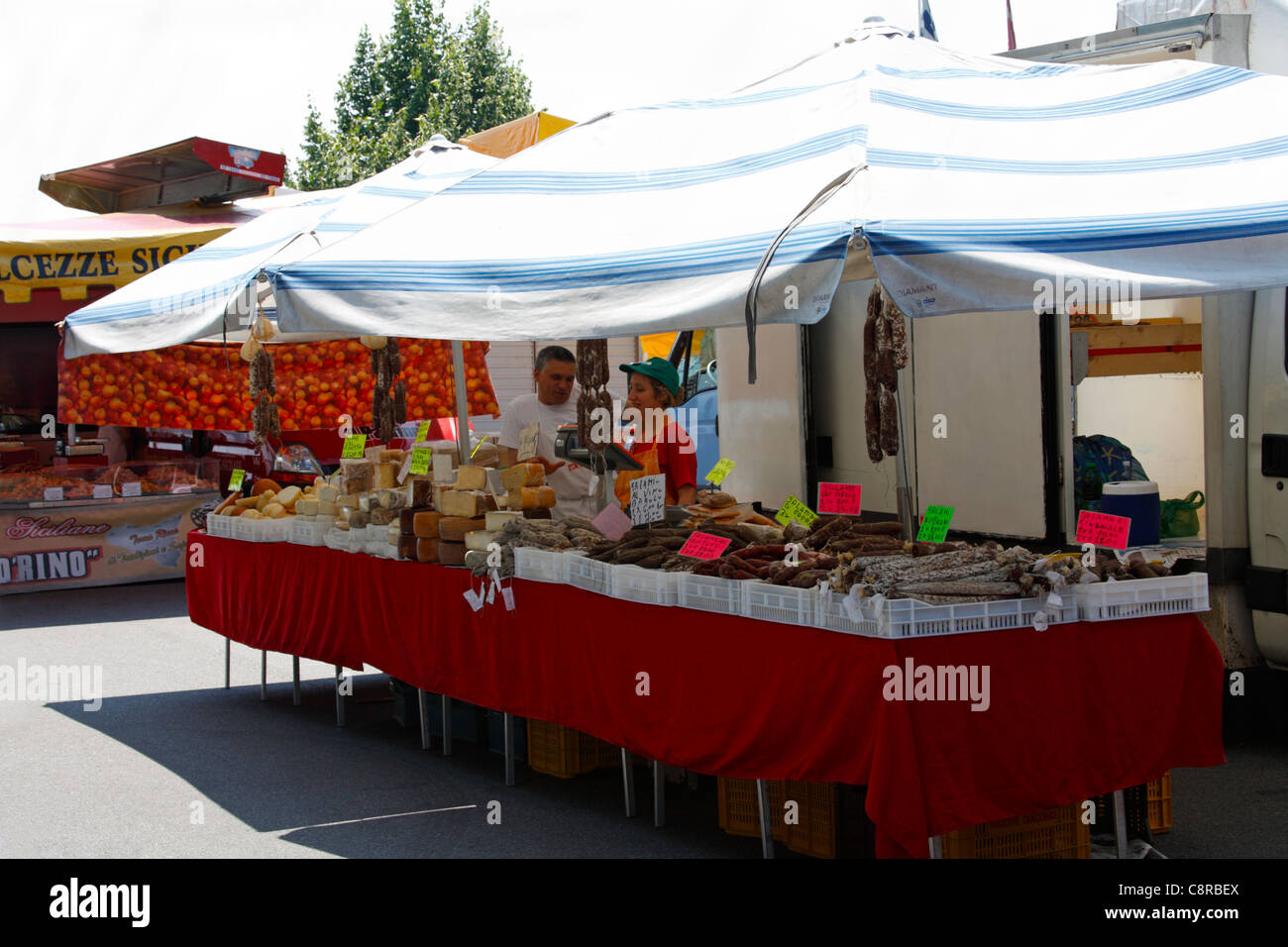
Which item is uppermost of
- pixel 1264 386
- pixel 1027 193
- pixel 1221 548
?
pixel 1027 193

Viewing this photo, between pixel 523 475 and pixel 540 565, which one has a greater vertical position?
pixel 523 475

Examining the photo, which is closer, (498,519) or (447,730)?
(498,519)

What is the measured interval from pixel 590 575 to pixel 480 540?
88cm

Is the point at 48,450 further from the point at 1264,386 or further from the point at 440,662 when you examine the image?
the point at 1264,386

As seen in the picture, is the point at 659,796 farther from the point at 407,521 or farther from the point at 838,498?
the point at 407,521

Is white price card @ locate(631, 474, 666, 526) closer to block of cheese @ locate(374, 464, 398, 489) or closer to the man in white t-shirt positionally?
the man in white t-shirt

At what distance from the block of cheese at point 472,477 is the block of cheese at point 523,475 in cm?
12

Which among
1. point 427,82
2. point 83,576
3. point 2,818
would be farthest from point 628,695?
point 427,82

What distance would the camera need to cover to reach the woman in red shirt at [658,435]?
6.94 metres

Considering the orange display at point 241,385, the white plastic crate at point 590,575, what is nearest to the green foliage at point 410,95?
the orange display at point 241,385

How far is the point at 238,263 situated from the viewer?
774 cm

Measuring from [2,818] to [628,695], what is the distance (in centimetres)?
314

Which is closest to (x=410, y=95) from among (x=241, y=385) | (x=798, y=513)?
(x=241, y=385)

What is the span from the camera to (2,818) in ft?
18.9
